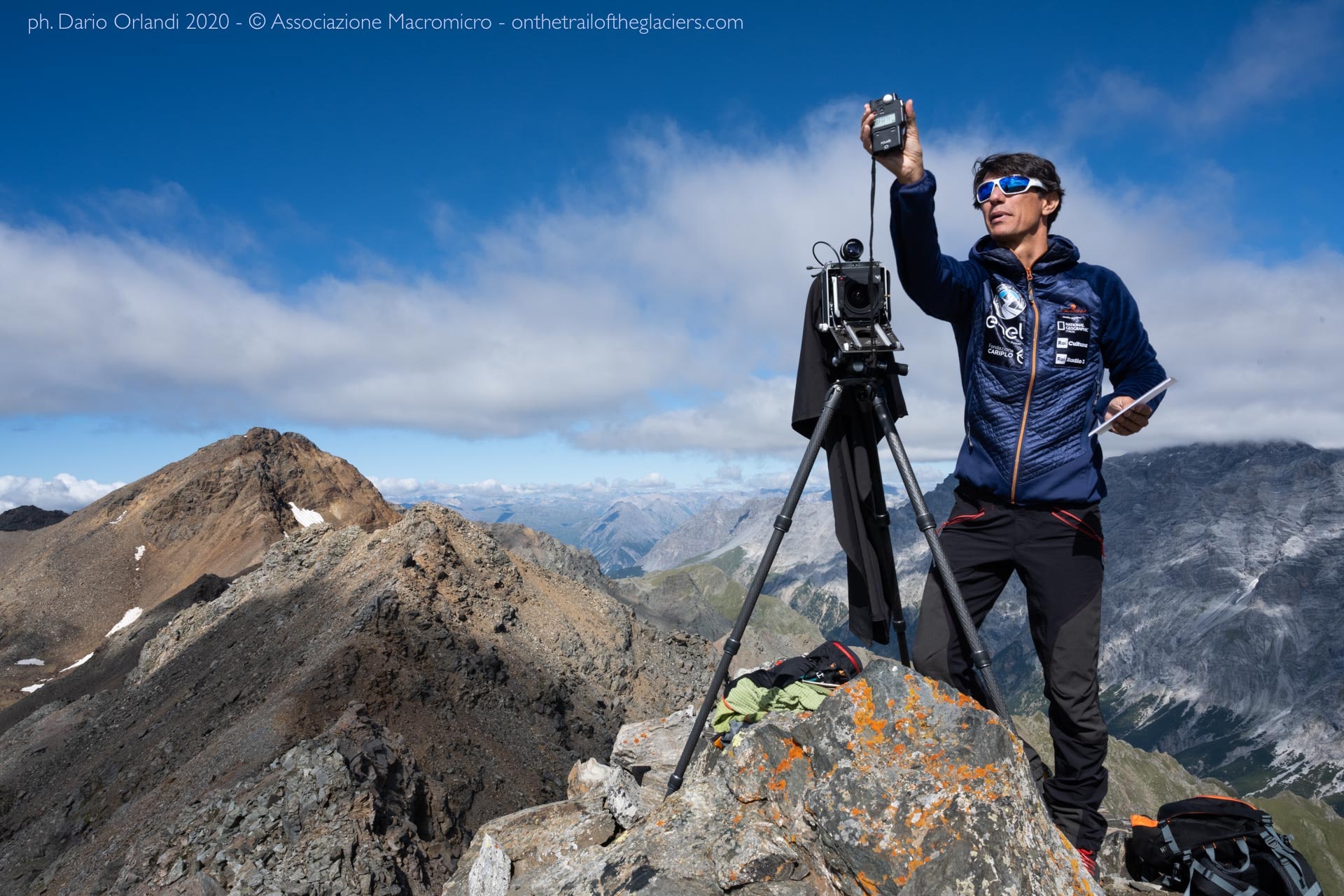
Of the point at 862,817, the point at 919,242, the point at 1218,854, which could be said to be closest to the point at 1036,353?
the point at 919,242

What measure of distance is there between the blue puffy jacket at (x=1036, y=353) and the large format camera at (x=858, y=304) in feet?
0.57

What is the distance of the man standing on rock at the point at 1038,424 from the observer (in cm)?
425

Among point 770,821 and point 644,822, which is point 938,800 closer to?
point 770,821

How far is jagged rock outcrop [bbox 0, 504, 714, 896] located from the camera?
898 centimetres

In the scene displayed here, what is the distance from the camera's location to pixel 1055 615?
427cm

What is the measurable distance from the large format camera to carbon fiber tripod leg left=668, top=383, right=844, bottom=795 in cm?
37

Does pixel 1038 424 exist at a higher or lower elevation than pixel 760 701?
higher

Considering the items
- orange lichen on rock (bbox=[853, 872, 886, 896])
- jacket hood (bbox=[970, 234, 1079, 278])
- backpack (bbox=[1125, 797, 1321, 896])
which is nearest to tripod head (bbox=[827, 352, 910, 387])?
jacket hood (bbox=[970, 234, 1079, 278])

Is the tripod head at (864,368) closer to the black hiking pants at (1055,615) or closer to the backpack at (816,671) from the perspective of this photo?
the black hiking pants at (1055,615)

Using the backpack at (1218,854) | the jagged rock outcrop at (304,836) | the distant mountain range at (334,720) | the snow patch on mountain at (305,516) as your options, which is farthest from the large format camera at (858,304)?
the snow patch on mountain at (305,516)

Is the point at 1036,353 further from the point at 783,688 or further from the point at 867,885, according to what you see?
the point at 867,885

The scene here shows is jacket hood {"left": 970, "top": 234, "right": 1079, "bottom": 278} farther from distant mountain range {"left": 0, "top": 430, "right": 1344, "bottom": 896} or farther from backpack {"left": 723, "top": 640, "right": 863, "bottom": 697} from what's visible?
distant mountain range {"left": 0, "top": 430, "right": 1344, "bottom": 896}

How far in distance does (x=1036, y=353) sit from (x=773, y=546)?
2.13 m

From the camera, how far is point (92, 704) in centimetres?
1962
